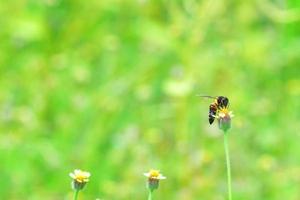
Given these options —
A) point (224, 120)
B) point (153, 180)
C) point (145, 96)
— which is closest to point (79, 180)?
point (153, 180)

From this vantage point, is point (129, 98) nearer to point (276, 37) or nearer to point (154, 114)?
point (154, 114)

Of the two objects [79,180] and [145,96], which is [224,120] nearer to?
[79,180]

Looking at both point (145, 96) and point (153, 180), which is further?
point (145, 96)

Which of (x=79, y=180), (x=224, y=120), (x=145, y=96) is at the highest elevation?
(x=145, y=96)

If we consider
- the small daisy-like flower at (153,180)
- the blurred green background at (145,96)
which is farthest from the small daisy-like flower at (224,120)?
the blurred green background at (145,96)

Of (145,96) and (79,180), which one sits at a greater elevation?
(145,96)

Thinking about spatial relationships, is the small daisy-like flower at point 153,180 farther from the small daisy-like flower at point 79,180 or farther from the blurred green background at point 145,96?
the blurred green background at point 145,96

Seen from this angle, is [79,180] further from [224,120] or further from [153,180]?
[224,120]

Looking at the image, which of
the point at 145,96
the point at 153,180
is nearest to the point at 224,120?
the point at 153,180
